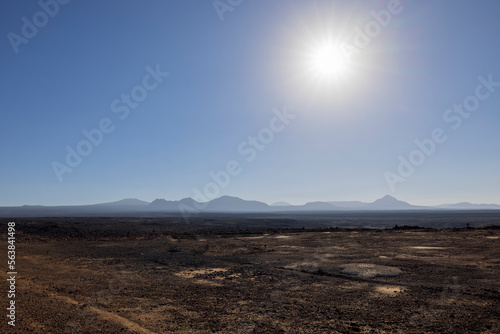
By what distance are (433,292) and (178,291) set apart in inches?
403

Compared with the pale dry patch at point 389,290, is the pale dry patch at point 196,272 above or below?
below

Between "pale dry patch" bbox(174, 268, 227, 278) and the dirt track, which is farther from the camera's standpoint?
"pale dry patch" bbox(174, 268, 227, 278)

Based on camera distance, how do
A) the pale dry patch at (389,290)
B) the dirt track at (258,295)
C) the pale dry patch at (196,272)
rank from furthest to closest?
the pale dry patch at (196,272) < the pale dry patch at (389,290) < the dirt track at (258,295)

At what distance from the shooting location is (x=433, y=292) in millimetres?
11445

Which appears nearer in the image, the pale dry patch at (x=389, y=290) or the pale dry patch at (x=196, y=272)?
the pale dry patch at (x=389, y=290)

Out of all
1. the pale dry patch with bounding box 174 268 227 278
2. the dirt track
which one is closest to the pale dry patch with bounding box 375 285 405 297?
the dirt track

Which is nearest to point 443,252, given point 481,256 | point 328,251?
point 481,256

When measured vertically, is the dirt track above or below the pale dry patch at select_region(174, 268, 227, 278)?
above

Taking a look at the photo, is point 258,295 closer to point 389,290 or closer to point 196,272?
point 389,290

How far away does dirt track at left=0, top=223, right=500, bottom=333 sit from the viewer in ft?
26.8

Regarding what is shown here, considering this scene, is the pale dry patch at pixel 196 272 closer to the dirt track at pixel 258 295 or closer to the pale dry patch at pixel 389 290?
the dirt track at pixel 258 295

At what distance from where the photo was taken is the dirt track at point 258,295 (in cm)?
818

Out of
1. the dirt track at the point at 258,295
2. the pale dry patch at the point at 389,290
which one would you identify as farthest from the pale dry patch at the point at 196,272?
the pale dry patch at the point at 389,290

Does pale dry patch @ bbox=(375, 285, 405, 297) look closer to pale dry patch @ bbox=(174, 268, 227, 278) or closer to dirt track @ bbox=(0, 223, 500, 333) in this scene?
dirt track @ bbox=(0, 223, 500, 333)
